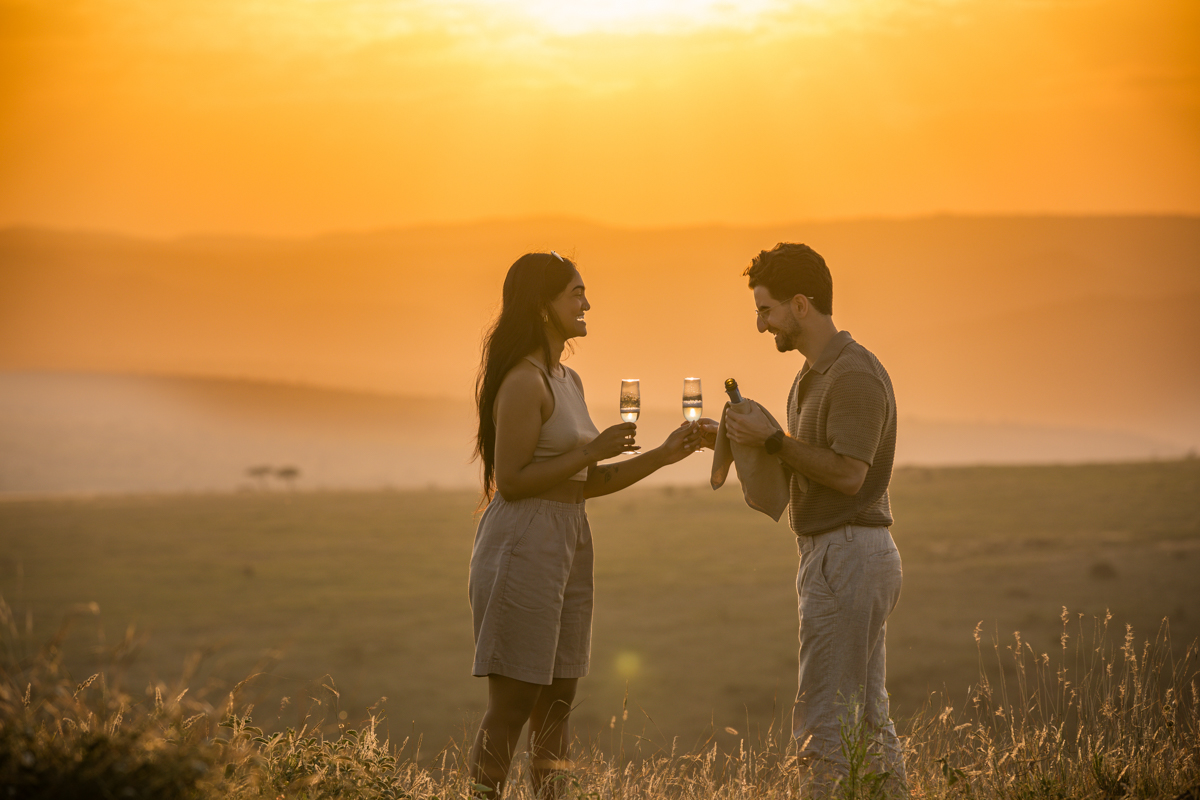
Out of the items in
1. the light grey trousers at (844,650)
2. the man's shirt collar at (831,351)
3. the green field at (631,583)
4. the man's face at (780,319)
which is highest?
the man's face at (780,319)

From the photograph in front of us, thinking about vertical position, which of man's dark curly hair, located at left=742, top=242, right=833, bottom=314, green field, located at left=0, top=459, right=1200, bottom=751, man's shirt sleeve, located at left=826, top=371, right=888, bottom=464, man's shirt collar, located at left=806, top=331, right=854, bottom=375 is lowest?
green field, located at left=0, top=459, right=1200, bottom=751

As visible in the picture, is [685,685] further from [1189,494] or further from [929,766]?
[1189,494]

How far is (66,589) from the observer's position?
2266 inches

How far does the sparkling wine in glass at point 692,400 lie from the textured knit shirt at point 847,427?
0.85 m

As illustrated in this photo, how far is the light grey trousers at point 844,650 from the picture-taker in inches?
152

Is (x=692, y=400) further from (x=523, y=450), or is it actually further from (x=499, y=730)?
(x=499, y=730)

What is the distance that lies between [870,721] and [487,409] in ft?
6.62

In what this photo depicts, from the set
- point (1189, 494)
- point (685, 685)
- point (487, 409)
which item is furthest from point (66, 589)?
point (1189, 494)

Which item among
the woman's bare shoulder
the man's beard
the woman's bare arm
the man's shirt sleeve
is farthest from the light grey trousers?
the woman's bare shoulder

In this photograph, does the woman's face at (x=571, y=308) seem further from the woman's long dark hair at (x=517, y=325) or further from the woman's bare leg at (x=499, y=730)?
the woman's bare leg at (x=499, y=730)

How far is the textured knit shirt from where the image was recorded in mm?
3855

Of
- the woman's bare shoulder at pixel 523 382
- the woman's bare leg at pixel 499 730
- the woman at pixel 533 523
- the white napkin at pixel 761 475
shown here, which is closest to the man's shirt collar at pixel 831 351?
the white napkin at pixel 761 475

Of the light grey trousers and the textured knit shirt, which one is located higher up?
the textured knit shirt

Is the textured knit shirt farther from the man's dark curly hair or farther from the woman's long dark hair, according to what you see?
the woman's long dark hair
